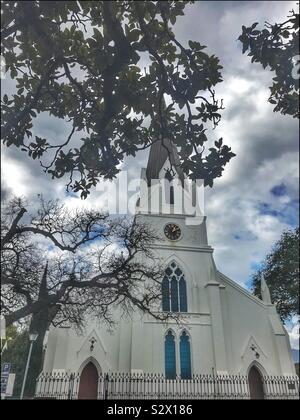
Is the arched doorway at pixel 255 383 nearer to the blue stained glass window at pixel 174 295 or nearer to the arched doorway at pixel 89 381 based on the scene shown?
Answer: the blue stained glass window at pixel 174 295

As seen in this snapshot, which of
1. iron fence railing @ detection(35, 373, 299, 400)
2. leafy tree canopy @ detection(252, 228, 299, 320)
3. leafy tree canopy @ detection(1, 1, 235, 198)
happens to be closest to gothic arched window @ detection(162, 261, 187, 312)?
iron fence railing @ detection(35, 373, 299, 400)

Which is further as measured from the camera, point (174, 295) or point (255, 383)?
point (174, 295)

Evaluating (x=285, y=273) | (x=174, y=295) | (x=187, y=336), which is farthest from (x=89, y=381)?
(x=285, y=273)

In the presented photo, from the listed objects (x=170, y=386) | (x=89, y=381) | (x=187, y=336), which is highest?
(x=187, y=336)

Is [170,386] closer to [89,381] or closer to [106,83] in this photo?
[89,381]

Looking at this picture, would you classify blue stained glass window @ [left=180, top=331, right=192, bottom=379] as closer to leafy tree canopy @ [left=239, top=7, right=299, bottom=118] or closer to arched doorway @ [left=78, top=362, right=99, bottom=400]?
arched doorway @ [left=78, top=362, right=99, bottom=400]

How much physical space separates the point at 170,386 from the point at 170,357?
1648 mm

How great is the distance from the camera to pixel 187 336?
Result: 1839 cm

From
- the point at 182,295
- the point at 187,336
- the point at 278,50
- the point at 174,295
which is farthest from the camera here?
the point at 182,295

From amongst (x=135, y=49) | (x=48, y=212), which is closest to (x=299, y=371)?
(x=48, y=212)

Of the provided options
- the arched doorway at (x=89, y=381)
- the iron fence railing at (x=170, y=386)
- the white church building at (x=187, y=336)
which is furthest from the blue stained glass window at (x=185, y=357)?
the arched doorway at (x=89, y=381)

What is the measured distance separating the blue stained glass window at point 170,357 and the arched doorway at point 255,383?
174 inches

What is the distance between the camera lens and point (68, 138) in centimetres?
584
